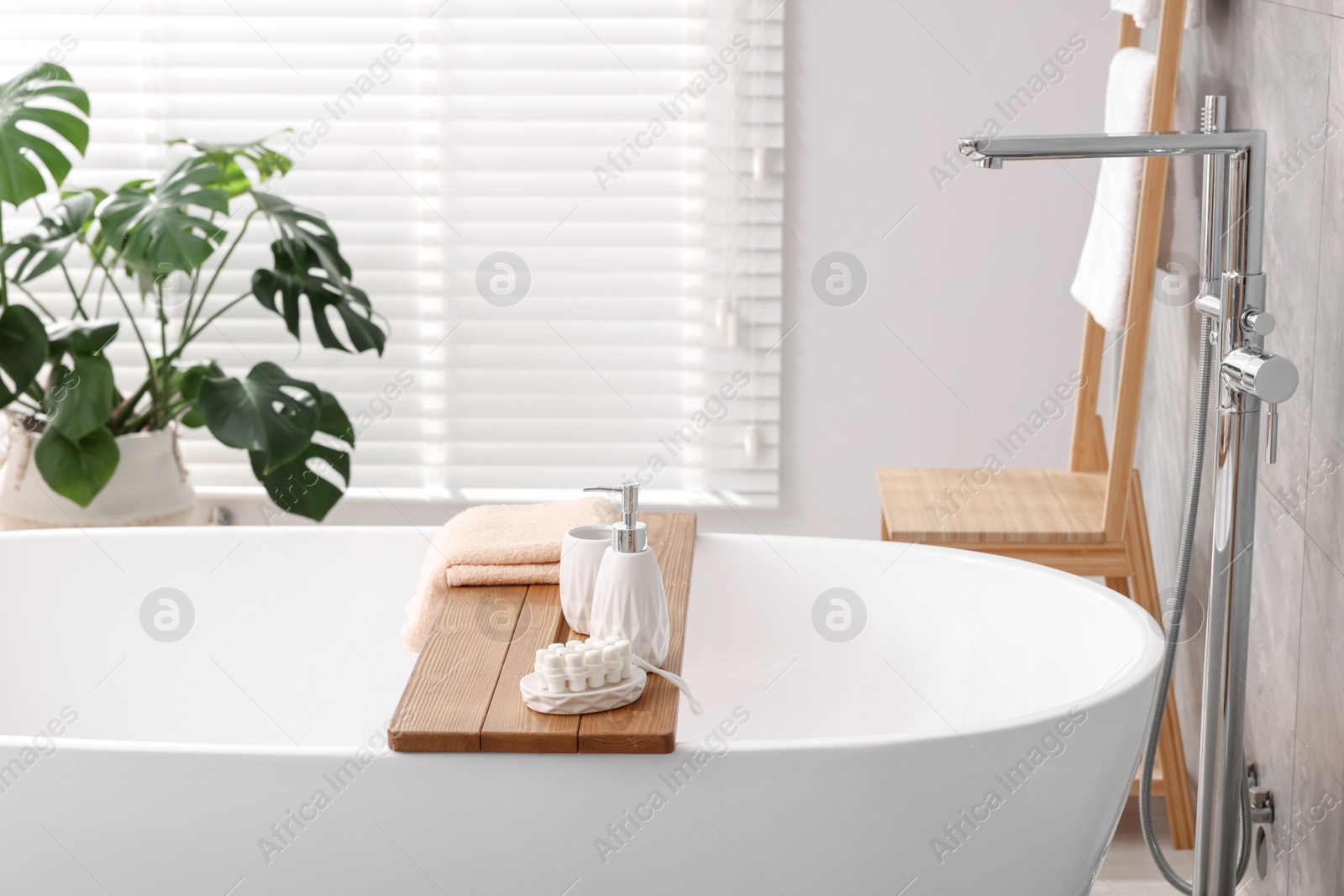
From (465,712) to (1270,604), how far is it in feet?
3.61

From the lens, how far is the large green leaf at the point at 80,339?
7.84 feet

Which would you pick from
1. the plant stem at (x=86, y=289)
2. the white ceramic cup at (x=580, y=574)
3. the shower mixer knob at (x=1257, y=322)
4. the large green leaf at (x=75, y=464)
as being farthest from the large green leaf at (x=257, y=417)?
the shower mixer knob at (x=1257, y=322)

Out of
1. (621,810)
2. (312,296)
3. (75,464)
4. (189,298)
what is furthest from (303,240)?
(621,810)

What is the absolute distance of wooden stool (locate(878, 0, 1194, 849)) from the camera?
6.22 feet

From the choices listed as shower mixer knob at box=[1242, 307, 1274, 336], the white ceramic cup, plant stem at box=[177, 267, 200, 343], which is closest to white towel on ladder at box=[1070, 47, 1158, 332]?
shower mixer knob at box=[1242, 307, 1274, 336]

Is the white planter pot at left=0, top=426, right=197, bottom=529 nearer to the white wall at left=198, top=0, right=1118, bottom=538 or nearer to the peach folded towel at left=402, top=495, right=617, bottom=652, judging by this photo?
the peach folded towel at left=402, top=495, right=617, bottom=652

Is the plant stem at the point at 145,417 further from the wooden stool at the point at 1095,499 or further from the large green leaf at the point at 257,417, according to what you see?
the wooden stool at the point at 1095,499

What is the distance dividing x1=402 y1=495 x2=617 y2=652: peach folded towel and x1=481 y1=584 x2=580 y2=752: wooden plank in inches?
7.6

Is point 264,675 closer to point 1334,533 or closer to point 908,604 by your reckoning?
point 908,604

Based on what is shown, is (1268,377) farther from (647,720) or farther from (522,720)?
(522,720)

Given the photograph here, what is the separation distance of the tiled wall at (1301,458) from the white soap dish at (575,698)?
0.83 m

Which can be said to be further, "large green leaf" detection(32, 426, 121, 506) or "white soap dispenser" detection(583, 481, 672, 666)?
"large green leaf" detection(32, 426, 121, 506)

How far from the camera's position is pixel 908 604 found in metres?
1.88

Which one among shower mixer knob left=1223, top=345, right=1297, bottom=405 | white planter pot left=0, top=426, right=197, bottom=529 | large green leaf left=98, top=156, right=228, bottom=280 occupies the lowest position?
white planter pot left=0, top=426, right=197, bottom=529
